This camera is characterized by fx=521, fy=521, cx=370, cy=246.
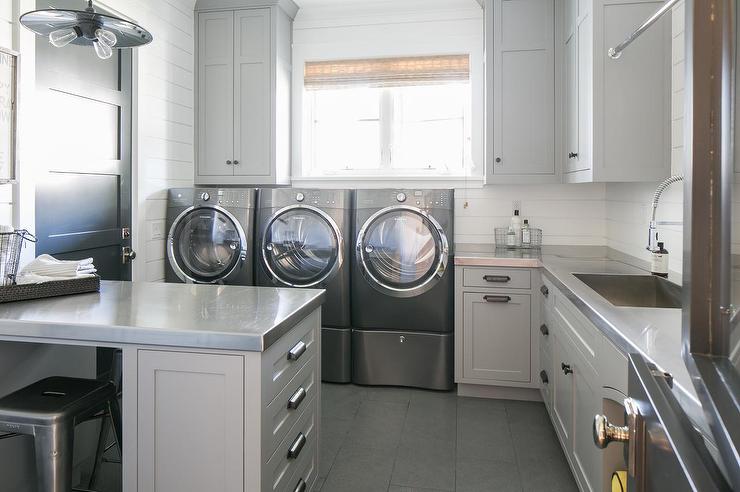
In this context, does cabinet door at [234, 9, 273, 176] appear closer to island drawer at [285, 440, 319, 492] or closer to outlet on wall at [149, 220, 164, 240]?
outlet on wall at [149, 220, 164, 240]

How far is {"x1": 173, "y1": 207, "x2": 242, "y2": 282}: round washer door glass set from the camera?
3.67 metres

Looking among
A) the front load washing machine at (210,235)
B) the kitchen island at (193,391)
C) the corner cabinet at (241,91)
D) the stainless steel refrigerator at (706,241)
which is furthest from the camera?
the corner cabinet at (241,91)

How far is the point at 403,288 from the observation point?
3455 mm

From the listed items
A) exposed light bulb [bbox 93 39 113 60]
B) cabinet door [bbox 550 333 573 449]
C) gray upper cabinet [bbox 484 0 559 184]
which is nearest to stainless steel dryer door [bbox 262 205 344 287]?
gray upper cabinet [bbox 484 0 559 184]

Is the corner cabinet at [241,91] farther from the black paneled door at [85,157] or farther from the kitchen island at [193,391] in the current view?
the kitchen island at [193,391]

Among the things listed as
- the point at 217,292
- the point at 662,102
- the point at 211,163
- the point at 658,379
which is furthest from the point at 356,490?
the point at 211,163

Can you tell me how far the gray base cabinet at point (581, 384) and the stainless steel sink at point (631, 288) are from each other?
20cm

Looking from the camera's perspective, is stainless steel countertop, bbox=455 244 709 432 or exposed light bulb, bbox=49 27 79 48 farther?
exposed light bulb, bbox=49 27 79 48

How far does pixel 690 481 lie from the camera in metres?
0.40

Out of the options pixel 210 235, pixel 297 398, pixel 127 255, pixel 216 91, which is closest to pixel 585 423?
pixel 297 398

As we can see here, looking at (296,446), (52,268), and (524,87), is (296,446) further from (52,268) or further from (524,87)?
(524,87)

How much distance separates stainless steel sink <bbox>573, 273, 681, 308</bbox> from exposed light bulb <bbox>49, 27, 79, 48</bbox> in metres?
2.38

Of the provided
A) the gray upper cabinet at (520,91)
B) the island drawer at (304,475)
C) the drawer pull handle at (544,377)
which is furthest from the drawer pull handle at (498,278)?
the island drawer at (304,475)

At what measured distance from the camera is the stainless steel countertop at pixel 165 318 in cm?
150
